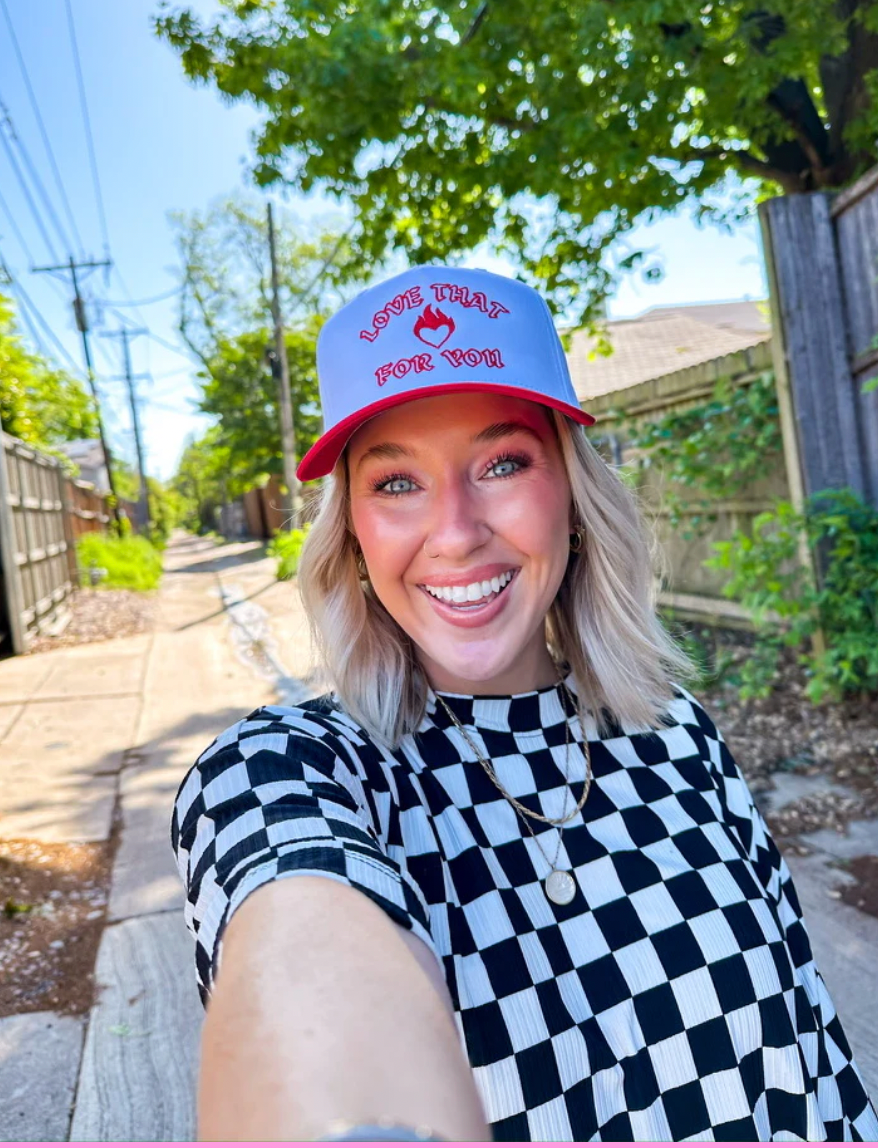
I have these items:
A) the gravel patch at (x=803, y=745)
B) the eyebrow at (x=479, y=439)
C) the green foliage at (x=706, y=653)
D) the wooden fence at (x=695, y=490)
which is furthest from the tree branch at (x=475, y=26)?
the eyebrow at (x=479, y=439)

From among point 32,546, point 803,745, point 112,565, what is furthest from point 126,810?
point 112,565

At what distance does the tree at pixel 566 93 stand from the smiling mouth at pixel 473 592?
11.9 ft

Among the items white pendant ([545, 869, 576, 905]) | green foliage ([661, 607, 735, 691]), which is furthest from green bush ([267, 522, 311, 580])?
white pendant ([545, 869, 576, 905])

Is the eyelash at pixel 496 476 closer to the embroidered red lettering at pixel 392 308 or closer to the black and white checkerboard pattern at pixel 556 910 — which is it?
the embroidered red lettering at pixel 392 308

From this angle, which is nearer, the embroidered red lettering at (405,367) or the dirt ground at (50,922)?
the embroidered red lettering at (405,367)

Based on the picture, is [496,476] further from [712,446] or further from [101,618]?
Result: [101,618]

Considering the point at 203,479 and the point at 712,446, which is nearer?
the point at 712,446

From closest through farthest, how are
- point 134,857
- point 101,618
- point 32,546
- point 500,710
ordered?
point 500,710 → point 134,857 → point 32,546 → point 101,618

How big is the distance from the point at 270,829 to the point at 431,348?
2.33 ft

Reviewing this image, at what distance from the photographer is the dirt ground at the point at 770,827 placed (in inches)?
109

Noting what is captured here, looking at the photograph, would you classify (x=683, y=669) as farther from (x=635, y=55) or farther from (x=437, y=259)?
(x=437, y=259)

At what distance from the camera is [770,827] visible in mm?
3500

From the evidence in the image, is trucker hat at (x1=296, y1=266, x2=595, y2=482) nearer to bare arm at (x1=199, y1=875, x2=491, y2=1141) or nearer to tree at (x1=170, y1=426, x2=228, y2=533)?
bare arm at (x1=199, y1=875, x2=491, y2=1141)

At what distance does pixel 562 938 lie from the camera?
1144 millimetres
